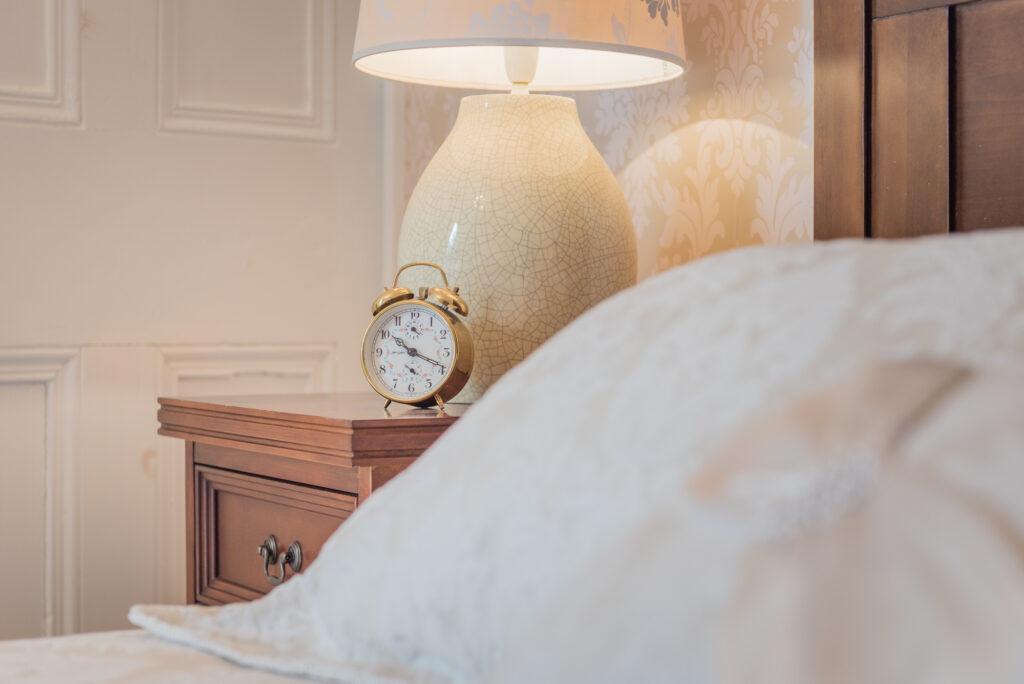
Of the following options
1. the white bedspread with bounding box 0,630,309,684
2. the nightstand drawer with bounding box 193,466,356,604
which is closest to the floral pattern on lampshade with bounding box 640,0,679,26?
the nightstand drawer with bounding box 193,466,356,604

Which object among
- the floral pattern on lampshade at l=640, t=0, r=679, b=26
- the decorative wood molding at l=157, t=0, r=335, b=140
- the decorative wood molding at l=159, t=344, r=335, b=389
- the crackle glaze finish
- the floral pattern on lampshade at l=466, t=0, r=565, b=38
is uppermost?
the decorative wood molding at l=157, t=0, r=335, b=140

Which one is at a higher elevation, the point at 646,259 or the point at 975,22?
the point at 975,22

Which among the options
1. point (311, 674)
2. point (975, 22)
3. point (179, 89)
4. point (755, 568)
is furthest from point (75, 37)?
point (755, 568)

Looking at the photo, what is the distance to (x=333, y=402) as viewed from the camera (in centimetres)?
126

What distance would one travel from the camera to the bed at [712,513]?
1.11 ft

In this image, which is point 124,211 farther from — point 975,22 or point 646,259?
point 975,22

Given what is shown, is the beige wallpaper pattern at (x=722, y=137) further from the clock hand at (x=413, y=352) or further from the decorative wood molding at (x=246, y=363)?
the decorative wood molding at (x=246, y=363)

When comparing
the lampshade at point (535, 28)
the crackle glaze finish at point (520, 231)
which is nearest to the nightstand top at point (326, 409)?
the crackle glaze finish at point (520, 231)

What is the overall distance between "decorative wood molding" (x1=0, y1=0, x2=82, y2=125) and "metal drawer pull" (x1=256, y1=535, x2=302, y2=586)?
0.91m

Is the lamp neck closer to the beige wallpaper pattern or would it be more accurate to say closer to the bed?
the beige wallpaper pattern

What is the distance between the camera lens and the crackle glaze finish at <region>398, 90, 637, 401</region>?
3.94ft

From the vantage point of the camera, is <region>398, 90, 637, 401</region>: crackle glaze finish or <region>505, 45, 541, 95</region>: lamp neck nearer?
<region>398, 90, 637, 401</region>: crackle glaze finish

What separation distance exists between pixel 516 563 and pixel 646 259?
42.6 inches

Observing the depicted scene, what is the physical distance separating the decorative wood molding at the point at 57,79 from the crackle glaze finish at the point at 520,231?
2.57ft
